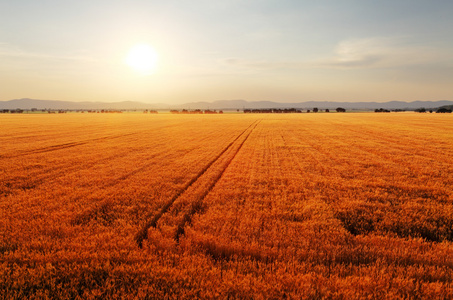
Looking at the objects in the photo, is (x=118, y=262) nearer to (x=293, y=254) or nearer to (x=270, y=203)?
(x=293, y=254)

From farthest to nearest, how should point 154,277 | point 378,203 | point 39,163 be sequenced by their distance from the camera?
point 39,163 → point 378,203 → point 154,277

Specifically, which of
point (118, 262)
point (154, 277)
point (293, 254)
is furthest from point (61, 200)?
point (293, 254)

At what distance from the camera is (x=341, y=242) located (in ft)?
18.0

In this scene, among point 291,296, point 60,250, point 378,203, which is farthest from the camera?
point 378,203

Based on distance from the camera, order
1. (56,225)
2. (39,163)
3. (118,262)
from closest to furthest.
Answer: (118,262)
(56,225)
(39,163)

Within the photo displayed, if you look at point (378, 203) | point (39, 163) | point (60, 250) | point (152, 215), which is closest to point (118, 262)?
point (60, 250)

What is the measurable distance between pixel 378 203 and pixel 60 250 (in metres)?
8.48

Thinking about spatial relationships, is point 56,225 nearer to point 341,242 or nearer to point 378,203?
point 341,242

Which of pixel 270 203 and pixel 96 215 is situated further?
pixel 270 203

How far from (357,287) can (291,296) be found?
115 centimetres

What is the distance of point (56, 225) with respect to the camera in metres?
6.01

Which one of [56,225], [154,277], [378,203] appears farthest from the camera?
[378,203]

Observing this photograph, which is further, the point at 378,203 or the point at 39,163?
the point at 39,163

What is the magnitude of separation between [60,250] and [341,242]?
587cm
